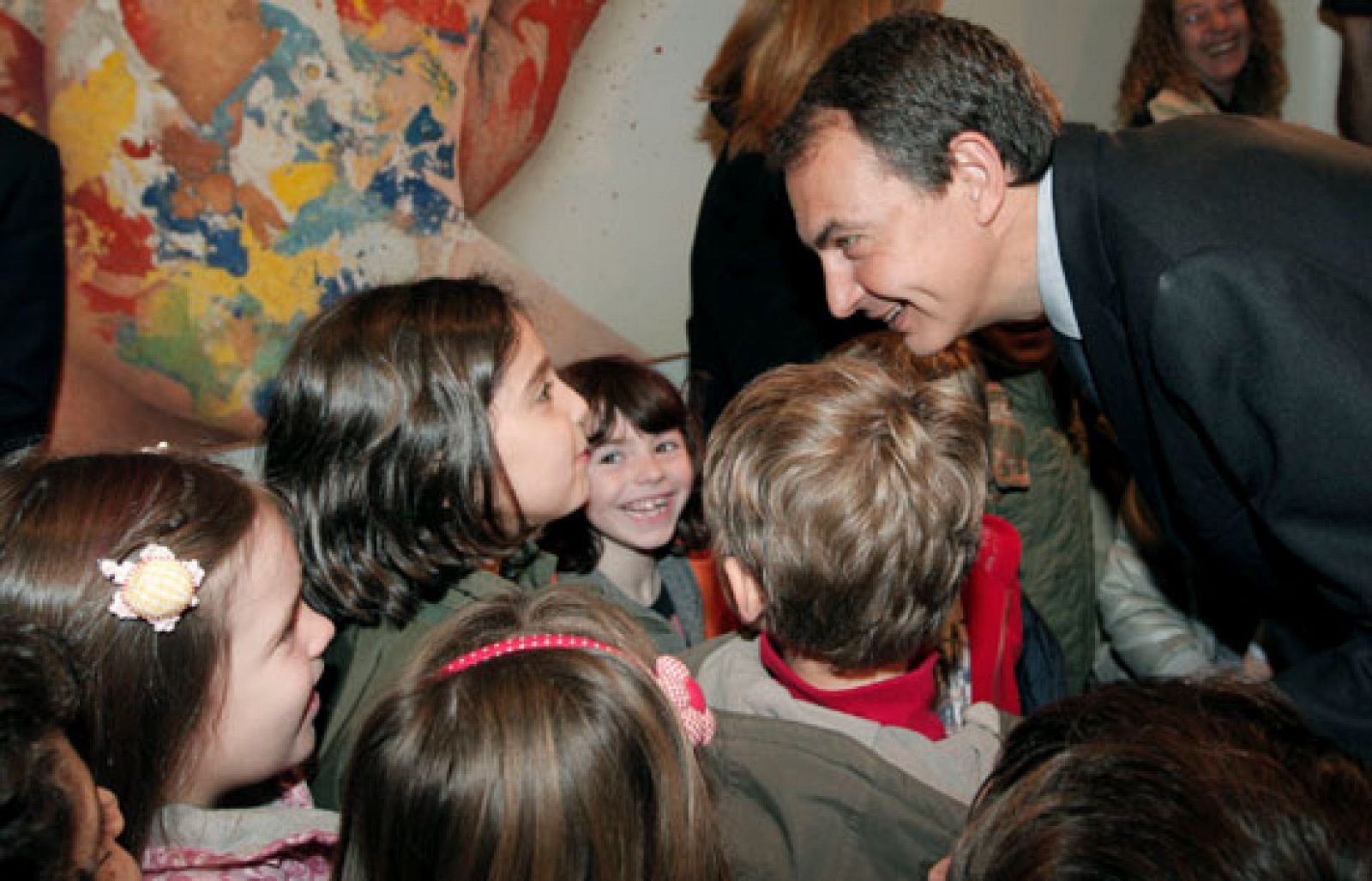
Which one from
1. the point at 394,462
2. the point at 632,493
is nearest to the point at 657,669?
the point at 394,462

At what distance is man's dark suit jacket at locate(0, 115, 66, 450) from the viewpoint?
208cm

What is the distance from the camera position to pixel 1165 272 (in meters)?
1.45

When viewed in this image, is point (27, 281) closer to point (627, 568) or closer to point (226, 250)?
point (226, 250)

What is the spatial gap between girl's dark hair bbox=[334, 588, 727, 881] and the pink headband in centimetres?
2

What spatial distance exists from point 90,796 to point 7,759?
0.28ft

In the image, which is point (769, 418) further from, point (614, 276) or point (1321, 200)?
point (614, 276)

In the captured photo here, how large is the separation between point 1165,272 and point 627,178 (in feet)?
5.93

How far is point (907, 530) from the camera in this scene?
1.47m

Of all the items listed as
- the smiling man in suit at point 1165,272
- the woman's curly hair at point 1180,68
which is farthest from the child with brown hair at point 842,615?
the woman's curly hair at point 1180,68

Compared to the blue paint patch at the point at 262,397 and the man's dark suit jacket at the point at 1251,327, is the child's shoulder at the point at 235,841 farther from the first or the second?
the blue paint patch at the point at 262,397

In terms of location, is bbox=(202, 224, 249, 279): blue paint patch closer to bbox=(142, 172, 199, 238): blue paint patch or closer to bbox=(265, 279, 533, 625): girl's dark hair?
bbox=(142, 172, 199, 238): blue paint patch

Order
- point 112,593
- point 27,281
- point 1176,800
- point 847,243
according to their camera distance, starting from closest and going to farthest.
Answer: point 1176,800
point 112,593
point 847,243
point 27,281

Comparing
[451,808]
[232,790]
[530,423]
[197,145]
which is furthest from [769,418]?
[197,145]

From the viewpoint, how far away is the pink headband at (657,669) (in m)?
1.14
